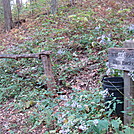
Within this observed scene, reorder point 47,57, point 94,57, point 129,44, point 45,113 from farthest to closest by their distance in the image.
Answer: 1. point 94,57
2. point 47,57
3. point 45,113
4. point 129,44

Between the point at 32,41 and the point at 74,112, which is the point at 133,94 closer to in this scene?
the point at 74,112

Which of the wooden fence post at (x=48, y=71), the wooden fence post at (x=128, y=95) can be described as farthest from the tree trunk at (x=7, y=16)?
the wooden fence post at (x=128, y=95)

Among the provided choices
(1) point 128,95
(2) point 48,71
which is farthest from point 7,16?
(1) point 128,95

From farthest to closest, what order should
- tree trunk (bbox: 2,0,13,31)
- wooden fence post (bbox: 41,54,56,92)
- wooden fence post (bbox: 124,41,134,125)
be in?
tree trunk (bbox: 2,0,13,31)
wooden fence post (bbox: 41,54,56,92)
wooden fence post (bbox: 124,41,134,125)

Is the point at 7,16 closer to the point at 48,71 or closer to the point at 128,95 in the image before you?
the point at 48,71

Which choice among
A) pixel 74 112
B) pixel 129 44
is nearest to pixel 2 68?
pixel 74 112

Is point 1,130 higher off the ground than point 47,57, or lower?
lower

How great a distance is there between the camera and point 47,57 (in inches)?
207

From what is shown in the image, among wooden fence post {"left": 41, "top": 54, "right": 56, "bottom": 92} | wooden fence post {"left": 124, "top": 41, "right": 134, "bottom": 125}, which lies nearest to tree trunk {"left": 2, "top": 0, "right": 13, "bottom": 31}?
wooden fence post {"left": 41, "top": 54, "right": 56, "bottom": 92}

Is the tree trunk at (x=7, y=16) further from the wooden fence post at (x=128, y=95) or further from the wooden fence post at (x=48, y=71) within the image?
the wooden fence post at (x=128, y=95)

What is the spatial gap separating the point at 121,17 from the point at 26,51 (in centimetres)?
534

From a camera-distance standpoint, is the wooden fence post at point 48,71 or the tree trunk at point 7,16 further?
the tree trunk at point 7,16

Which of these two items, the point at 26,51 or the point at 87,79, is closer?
the point at 87,79

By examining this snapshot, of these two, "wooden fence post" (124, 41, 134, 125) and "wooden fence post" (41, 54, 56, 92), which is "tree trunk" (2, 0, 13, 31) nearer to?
"wooden fence post" (41, 54, 56, 92)
